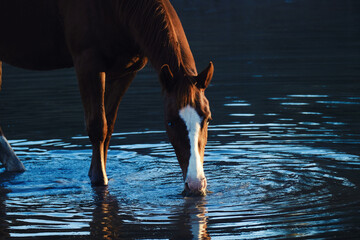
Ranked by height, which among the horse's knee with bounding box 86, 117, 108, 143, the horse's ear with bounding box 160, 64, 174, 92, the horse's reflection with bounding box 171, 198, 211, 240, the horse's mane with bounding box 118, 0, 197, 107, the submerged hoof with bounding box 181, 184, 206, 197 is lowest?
the horse's reflection with bounding box 171, 198, 211, 240

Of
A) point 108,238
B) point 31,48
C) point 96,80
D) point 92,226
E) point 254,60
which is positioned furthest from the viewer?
point 254,60

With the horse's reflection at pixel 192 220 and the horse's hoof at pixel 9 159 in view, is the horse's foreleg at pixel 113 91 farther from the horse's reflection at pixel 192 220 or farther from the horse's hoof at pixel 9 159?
the horse's reflection at pixel 192 220

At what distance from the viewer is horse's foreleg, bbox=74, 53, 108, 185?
702 cm

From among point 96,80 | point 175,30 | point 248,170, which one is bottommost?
point 248,170

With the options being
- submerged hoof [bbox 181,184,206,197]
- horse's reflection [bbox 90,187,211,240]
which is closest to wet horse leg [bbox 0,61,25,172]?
horse's reflection [bbox 90,187,211,240]

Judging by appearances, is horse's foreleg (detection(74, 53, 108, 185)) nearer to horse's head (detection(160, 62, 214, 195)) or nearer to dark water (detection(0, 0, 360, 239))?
dark water (detection(0, 0, 360, 239))

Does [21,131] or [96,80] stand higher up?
[96,80]

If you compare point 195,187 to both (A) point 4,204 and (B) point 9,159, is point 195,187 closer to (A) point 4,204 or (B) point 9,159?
(A) point 4,204

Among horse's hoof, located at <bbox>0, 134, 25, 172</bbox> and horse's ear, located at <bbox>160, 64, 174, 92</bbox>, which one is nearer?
horse's ear, located at <bbox>160, 64, 174, 92</bbox>

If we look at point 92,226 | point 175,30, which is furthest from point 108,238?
point 175,30

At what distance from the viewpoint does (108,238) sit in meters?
5.37

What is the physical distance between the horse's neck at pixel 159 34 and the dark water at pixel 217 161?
1.14 metres

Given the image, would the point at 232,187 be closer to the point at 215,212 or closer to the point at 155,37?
the point at 215,212

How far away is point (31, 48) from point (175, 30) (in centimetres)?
178
